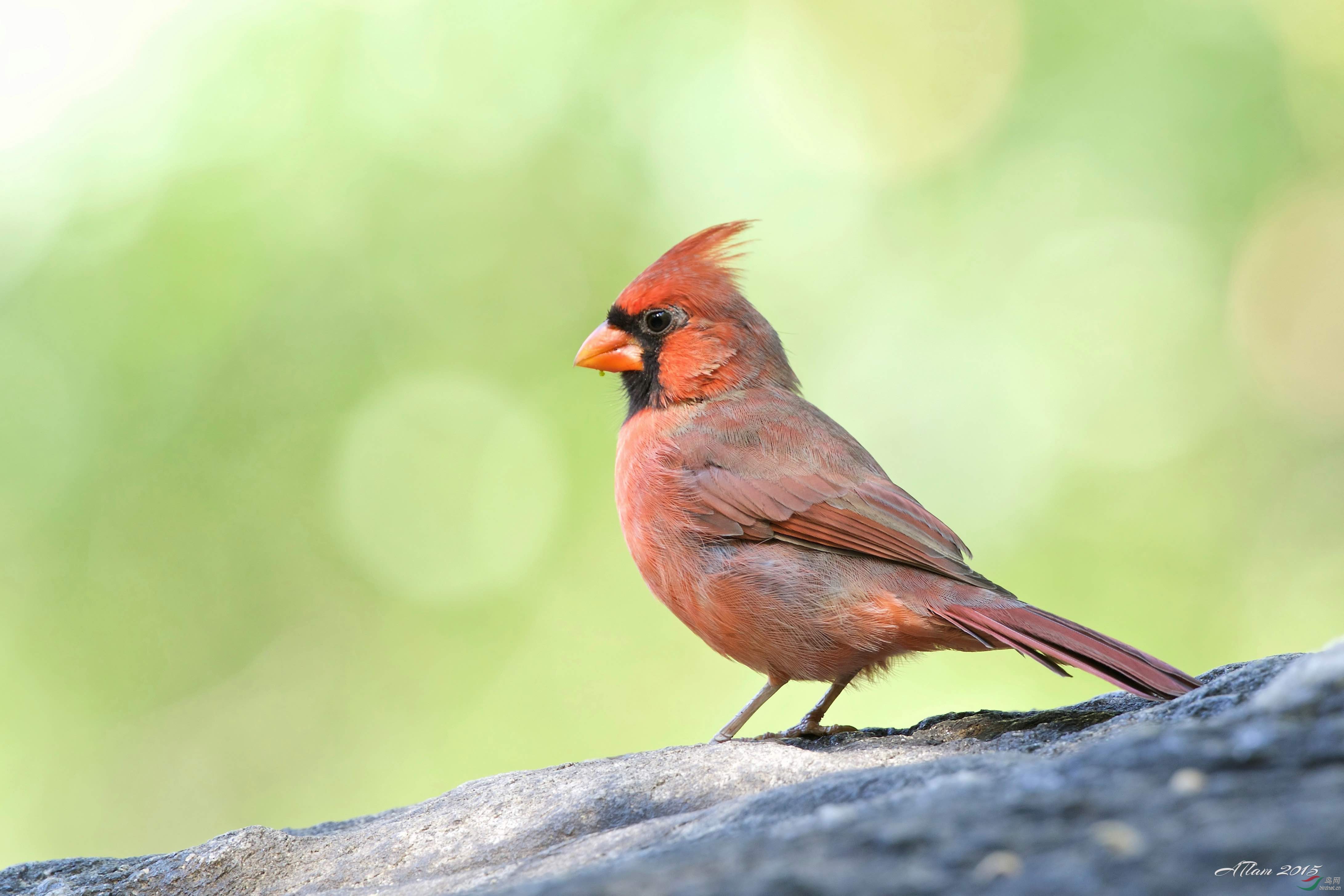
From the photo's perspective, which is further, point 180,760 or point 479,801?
point 180,760

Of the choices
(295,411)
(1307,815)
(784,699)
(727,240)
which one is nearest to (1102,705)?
(1307,815)

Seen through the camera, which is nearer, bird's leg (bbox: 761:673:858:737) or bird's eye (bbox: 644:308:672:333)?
bird's leg (bbox: 761:673:858:737)

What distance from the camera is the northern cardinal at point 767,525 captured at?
2979mm

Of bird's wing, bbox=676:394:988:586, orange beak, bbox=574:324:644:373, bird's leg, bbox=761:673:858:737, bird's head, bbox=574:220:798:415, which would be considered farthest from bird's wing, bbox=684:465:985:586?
orange beak, bbox=574:324:644:373

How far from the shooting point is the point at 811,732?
3.18m

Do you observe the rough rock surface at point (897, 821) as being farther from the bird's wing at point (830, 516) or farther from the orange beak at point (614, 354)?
the orange beak at point (614, 354)

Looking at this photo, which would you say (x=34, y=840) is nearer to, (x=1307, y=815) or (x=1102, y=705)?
(x=1102, y=705)

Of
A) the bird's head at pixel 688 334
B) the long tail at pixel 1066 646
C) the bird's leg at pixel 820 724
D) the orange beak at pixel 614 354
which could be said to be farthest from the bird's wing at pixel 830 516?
the orange beak at pixel 614 354

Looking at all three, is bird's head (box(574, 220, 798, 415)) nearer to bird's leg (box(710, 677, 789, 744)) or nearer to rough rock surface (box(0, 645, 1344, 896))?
bird's leg (box(710, 677, 789, 744))

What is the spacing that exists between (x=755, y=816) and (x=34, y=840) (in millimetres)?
5469

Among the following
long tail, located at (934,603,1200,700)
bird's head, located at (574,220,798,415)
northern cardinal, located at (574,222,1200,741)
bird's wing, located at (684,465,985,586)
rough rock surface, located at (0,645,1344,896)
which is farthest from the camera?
bird's head, located at (574,220,798,415)

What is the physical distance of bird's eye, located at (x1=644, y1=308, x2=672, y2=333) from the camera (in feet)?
13.1

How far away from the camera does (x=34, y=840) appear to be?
576cm

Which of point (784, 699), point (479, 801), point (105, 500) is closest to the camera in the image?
point (479, 801)
